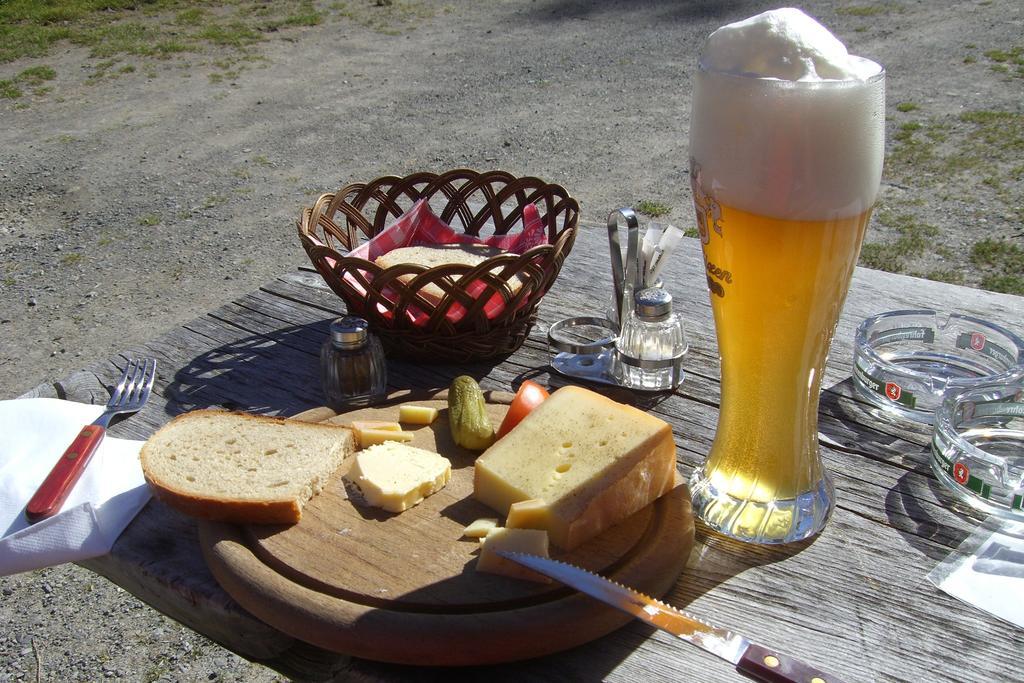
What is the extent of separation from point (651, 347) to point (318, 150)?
17.3 feet

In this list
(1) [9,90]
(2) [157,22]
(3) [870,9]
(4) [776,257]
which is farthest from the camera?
(2) [157,22]

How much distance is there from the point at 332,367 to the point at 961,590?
1.03m

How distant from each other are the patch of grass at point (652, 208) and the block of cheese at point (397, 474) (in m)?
4.05

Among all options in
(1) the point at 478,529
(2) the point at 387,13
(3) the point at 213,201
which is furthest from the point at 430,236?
(2) the point at 387,13

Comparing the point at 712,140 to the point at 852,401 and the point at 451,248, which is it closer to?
the point at 852,401

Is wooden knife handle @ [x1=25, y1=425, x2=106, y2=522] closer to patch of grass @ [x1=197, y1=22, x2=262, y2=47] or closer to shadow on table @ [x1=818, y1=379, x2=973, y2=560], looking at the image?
shadow on table @ [x1=818, y1=379, x2=973, y2=560]

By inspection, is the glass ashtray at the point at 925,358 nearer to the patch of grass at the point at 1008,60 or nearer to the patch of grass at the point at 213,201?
the patch of grass at the point at 213,201

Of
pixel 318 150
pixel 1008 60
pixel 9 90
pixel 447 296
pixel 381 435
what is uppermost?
pixel 447 296

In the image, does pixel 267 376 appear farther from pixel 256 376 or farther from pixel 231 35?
pixel 231 35

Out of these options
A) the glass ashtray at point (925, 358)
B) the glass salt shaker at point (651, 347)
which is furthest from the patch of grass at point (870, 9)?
the glass salt shaker at point (651, 347)

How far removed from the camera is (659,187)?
5.62 metres

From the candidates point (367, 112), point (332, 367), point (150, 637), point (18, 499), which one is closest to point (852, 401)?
point (332, 367)

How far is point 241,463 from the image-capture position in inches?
54.2

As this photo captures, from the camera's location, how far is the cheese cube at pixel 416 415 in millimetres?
1477
